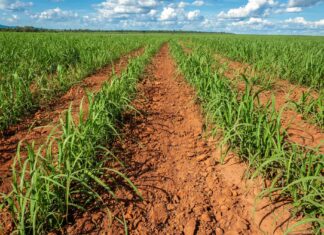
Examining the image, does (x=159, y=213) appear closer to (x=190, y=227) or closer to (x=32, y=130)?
(x=190, y=227)

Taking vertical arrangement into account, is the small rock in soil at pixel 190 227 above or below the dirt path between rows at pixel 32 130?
below

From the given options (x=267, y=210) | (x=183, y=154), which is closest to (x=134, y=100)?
(x=183, y=154)

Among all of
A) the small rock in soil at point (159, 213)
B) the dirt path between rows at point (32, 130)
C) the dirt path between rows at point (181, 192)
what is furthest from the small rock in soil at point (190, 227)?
the dirt path between rows at point (32, 130)

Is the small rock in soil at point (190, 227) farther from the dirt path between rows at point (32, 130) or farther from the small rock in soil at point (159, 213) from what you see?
the dirt path between rows at point (32, 130)

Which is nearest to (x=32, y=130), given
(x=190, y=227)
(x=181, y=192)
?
(x=181, y=192)

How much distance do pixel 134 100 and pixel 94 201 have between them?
8.18ft

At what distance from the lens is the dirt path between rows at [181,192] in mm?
1700

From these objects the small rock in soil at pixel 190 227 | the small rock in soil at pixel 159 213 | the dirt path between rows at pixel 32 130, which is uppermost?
the dirt path between rows at pixel 32 130

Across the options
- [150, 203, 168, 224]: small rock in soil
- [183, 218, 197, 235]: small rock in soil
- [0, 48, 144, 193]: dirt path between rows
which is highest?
[0, 48, 144, 193]: dirt path between rows

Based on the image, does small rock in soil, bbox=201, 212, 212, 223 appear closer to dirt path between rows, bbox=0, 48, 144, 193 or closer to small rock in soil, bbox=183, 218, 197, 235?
small rock in soil, bbox=183, 218, 197, 235

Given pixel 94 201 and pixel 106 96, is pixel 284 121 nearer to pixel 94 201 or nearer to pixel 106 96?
pixel 106 96

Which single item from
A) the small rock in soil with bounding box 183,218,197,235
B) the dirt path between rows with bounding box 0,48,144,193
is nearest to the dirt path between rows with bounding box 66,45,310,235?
the small rock in soil with bounding box 183,218,197,235

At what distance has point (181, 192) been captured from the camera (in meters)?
2.06

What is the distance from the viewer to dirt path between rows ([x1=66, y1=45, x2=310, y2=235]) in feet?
5.58
